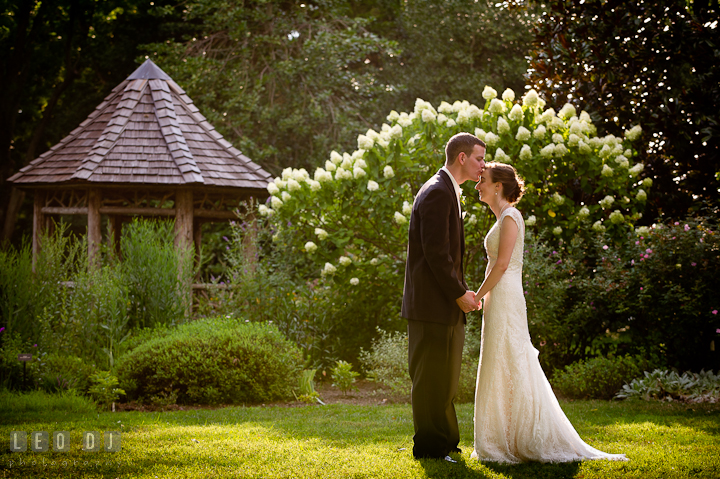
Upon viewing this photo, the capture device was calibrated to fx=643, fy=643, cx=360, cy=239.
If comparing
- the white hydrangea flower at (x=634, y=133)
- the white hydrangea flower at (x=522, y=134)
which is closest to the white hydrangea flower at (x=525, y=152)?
the white hydrangea flower at (x=522, y=134)

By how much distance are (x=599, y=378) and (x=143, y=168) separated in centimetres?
772

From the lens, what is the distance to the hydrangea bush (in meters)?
8.45

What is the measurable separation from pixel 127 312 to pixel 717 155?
26.6ft

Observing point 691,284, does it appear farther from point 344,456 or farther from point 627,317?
point 344,456

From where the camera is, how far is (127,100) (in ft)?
39.5

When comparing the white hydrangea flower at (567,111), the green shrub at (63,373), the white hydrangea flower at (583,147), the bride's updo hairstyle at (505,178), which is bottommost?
the green shrub at (63,373)

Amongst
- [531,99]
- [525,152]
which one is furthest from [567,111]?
[525,152]

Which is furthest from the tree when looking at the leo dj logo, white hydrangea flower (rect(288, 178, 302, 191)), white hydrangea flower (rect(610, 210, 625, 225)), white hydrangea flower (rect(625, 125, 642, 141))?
the leo dj logo

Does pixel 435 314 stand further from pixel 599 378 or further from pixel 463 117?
pixel 463 117

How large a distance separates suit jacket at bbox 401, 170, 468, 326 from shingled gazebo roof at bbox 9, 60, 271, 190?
681 cm

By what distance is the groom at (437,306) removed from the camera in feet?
14.0

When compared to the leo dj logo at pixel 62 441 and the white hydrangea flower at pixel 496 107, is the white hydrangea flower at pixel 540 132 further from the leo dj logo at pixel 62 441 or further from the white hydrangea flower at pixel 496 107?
the leo dj logo at pixel 62 441

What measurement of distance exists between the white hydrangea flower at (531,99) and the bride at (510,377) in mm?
4286

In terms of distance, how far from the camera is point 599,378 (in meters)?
7.26
